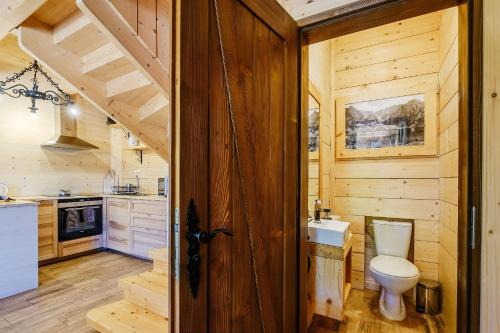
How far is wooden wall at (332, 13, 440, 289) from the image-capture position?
271 centimetres

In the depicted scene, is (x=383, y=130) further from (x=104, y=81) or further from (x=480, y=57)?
(x=104, y=81)

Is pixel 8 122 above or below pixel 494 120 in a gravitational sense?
above

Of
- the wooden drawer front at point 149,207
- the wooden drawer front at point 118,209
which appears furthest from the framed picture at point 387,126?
the wooden drawer front at point 118,209

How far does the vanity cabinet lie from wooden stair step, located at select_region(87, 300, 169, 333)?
1476mm

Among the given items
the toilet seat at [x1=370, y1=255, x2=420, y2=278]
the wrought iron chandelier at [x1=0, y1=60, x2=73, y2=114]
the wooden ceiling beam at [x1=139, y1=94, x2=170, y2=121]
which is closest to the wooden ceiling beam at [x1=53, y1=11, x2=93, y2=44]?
the wooden ceiling beam at [x1=139, y1=94, x2=170, y2=121]

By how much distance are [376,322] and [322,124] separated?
1.94m

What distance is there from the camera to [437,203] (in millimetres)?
2680

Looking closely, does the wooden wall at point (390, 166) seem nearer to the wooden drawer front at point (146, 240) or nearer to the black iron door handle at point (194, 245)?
the wooden drawer front at point (146, 240)

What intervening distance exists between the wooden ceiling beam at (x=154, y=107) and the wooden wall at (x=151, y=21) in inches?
24.1

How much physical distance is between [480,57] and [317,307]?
2.09 metres

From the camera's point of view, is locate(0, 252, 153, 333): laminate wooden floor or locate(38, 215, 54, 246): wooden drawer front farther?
locate(38, 215, 54, 246): wooden drawer front

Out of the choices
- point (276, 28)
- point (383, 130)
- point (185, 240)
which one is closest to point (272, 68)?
point (276, 28)

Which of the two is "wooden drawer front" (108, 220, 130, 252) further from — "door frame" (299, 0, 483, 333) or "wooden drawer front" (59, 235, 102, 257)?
"door frame" (299, 0, 483, 333)

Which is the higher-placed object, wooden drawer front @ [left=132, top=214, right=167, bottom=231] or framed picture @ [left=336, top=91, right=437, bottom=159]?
framed picture @ [left=336, top=91, right=437, bottom=159]
